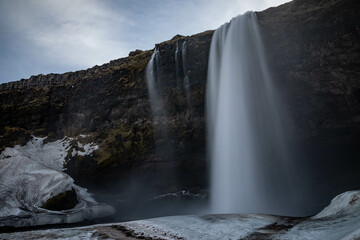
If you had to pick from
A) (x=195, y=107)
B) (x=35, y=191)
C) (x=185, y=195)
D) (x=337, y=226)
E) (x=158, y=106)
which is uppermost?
(x=158, y=106)

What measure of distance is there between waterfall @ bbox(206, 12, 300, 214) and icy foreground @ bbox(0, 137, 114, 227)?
12.0 meters

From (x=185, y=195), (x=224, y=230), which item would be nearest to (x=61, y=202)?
(x=185, y=195)

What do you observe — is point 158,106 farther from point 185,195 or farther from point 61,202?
point 61,202

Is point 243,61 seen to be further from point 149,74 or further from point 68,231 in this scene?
point 68,231

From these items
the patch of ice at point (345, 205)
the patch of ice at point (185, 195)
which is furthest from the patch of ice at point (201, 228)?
the patch of ice at point (185, 195)

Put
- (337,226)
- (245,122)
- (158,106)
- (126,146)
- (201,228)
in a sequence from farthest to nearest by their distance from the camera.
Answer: (126,146) → (158,106) → (245,122) → (201,228) → (337,226)

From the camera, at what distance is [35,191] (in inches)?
925

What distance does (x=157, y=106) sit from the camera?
28.6m

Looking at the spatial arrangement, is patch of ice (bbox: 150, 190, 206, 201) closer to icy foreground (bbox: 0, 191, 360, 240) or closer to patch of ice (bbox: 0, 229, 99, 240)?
icy foreground (bbox: 0, 191, 360, 240)

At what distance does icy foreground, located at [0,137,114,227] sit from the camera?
66.3ft

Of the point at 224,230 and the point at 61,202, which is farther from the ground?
the point at 61,202

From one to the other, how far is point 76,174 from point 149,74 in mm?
14451

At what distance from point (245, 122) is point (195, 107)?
5395mm

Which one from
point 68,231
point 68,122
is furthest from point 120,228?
point 68,122
